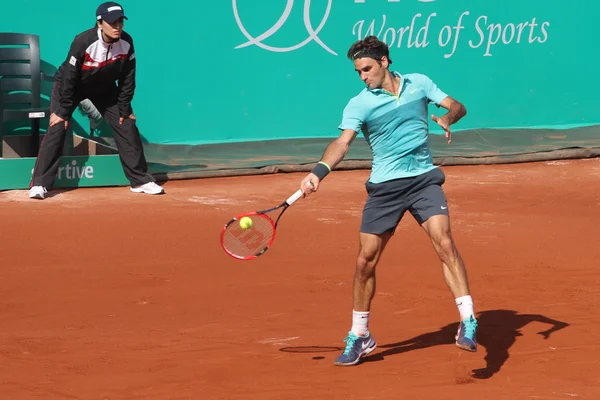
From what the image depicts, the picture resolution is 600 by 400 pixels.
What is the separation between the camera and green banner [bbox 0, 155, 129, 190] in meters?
11.5

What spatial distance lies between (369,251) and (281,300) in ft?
5.29

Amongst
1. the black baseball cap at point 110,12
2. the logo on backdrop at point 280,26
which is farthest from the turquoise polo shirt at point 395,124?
the logo on backdrop at point 280,26

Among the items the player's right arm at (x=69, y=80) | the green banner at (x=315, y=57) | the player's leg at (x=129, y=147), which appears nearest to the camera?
the player's right arm at (x=69, y=80)

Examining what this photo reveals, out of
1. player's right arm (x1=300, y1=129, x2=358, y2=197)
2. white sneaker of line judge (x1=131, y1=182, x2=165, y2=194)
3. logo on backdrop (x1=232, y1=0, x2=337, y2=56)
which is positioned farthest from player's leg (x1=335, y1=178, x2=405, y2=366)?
logo on backdrop (x1=232, y1=0, x2=337, y2=56)

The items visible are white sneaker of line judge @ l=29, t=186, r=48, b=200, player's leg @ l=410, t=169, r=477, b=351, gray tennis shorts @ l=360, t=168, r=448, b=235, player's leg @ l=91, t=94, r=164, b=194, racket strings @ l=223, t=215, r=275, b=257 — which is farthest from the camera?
player's leg @ l=91, t=94, r=164, b=194

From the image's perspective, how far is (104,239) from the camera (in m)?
9.54

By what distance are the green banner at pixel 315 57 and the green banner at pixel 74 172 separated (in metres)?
1.34

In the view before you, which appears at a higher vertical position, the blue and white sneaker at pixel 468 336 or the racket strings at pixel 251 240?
the racket strings at pixel 251 240

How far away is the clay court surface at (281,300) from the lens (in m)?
5.85

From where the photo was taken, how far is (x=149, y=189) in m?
11.5

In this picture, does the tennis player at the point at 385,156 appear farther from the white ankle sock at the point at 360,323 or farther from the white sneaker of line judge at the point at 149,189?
the white sneaker of line judge at the point at 149,189

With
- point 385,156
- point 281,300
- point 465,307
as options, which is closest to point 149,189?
point 281,300

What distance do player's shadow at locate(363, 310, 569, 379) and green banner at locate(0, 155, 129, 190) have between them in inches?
229

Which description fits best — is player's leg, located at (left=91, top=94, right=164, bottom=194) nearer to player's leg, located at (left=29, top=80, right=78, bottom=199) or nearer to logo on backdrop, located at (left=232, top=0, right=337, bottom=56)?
player's leg, located at (left=29, top=80, right=78, bottom=199)
